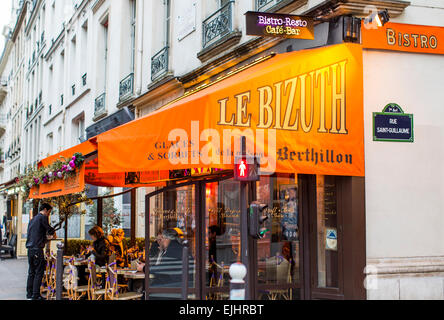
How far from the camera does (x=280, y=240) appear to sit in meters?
8.40

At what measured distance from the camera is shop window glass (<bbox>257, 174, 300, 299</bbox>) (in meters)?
8.34

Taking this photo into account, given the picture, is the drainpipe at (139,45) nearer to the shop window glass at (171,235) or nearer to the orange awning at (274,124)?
the shop window glass at (171,235)

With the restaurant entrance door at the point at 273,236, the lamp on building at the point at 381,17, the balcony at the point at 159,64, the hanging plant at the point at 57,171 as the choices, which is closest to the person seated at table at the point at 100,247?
the hanging plant at the point at 57,171

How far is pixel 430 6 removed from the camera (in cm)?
841

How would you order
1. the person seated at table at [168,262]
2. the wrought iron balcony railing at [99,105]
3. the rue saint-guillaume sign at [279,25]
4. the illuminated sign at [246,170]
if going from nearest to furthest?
the illuminated sign at [246,170] → the rue saint-guillaume sign at [279,25] → the person seated at table at [168,262] → the wrought iron balcony railing at [99,105]

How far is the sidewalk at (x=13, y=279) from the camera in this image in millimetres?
11545

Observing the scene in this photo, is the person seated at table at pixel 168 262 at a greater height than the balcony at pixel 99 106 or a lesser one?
lesser

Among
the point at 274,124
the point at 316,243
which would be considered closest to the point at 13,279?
the point at 316,243

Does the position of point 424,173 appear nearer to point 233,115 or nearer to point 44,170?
point 233,115

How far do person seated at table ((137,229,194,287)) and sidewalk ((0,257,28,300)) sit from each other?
3.77 meters

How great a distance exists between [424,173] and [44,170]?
6319mm

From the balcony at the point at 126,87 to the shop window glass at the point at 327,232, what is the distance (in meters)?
9.21

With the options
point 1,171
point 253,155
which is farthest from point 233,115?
point 1,171

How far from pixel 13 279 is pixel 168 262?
7597mm
